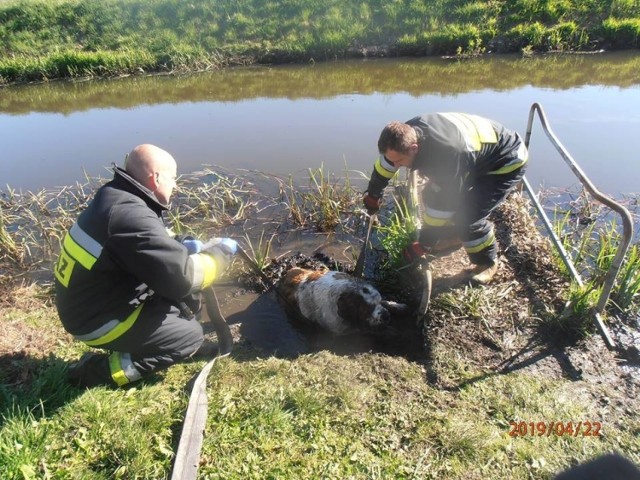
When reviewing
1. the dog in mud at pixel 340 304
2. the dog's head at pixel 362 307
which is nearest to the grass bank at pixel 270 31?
the dog in mud at pixel 340 304

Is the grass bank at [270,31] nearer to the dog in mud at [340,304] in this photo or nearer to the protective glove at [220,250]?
the dog in mud at [340,304]

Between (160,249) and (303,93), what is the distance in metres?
9.37

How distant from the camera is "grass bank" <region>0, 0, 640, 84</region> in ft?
43.0

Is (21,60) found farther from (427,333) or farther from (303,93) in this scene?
(427,333)

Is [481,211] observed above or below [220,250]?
below

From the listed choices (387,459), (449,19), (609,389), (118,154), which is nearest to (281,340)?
(387,459)

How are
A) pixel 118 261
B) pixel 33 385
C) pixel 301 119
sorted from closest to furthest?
pixel 118 261, pixel 33 385, pixel 301 119

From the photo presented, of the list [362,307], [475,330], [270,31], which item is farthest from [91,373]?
[270,31]

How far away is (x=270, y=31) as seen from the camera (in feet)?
50.3

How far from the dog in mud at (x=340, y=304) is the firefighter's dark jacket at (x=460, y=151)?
1.19 meters

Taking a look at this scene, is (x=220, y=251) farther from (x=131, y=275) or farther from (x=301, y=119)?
(x=301, y=119)

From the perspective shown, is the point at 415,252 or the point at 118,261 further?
the point at 415,252

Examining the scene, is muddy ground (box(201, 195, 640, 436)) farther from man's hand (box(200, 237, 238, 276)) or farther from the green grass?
man's hand (box(200, 237, 238, 276))

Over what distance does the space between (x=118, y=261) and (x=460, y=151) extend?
9.32 feet
